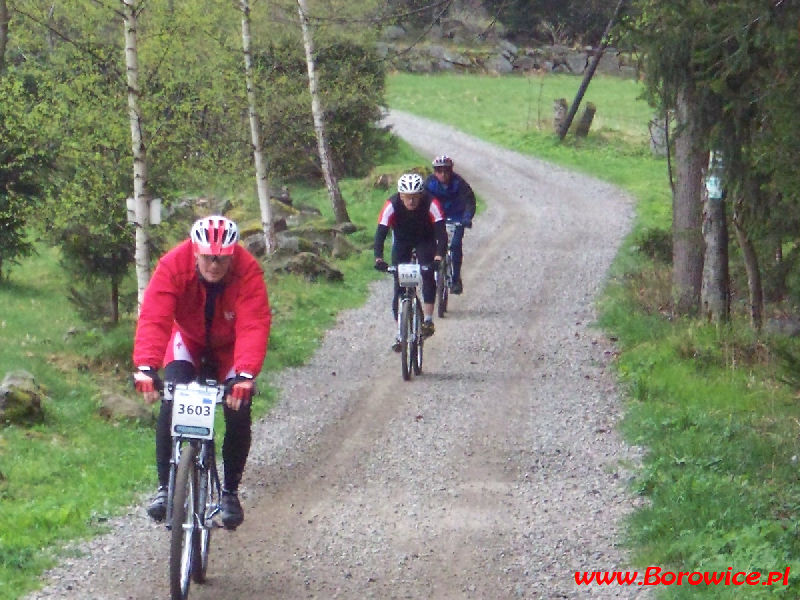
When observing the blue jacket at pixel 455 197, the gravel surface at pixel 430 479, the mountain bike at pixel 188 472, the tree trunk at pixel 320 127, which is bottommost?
the gravel surface at pixel 430 479

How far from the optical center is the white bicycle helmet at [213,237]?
6.29m

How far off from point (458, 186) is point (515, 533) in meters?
8.95

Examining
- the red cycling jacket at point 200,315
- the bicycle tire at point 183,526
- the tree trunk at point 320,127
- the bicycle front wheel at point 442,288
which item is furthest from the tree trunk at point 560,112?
the bicycle tire at point 183,526

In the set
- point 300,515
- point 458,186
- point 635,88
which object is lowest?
point 300,515

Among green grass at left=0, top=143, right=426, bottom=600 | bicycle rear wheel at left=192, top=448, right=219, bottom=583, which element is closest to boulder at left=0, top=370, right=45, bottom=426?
green grass at left=0, top=143, right=426, bottom=600

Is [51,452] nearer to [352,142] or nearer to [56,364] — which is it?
[56,364]

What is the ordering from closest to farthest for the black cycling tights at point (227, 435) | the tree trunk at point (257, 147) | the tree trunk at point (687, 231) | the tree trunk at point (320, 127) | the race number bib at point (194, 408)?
1. the race number bib at point (194, 408)
2. the black cycling tights at point (227, 435)
3. the tree trunk at point (687, 231)
4. the tree trunk at point (257, 147)
5. the tree trunk at point (320, 127)

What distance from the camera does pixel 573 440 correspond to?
10164 millimetres

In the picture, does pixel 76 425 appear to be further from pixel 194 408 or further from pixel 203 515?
pixel 194 408

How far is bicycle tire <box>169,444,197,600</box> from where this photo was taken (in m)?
5.92

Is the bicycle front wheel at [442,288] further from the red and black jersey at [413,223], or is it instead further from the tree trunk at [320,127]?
the tree trunk at [320,127]

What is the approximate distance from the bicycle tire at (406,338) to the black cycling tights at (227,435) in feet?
18.8

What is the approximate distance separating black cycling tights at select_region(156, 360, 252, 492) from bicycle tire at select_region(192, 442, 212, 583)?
0.52 feet

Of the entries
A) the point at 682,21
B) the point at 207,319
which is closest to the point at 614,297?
the point at 682,21
